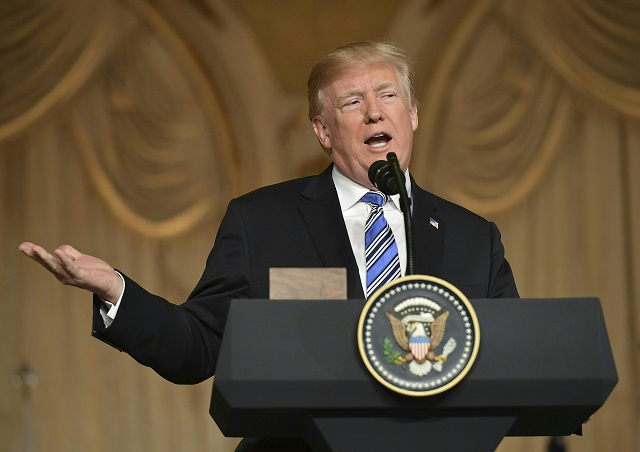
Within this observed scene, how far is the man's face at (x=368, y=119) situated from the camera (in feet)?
7.57

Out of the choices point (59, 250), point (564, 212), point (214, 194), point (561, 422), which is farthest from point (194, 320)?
point (564, 212)

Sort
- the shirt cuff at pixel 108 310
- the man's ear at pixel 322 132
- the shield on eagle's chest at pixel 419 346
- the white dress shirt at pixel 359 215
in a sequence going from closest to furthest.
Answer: the shield on eagle's chest at pixel 419 346 < the shirt cuff at pixel 108 310 < the white dress shirt at pixel 359 215 < the man's ear at pixel 322 132

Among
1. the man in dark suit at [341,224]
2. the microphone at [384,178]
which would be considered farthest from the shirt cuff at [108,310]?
the microphone at [384,178]

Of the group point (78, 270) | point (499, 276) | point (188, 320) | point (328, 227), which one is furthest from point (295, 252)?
point (78, 270)

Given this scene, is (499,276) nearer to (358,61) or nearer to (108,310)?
(358,61)

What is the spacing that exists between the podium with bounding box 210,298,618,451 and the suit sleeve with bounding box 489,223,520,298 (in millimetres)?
717

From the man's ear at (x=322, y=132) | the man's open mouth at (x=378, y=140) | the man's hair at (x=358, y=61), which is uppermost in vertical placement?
the man's hair at (x=358, y=61)

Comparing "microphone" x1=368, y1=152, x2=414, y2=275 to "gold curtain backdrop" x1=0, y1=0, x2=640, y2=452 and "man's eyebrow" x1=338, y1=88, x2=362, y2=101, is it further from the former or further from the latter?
"gold curtain backdrop" x1=0, y1=0, x2=640, y2=452

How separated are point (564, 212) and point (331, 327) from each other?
4096mm

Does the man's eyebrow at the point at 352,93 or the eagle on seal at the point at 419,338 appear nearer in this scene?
the eagle on seal at the point at 419,338

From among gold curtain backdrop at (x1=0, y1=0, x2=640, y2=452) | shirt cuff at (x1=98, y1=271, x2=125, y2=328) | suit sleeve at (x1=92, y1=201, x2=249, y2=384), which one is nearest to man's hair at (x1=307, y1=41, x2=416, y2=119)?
suit sleeve at (x1=92, y1=201, x2=249, y2=384)

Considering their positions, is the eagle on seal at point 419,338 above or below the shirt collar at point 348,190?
below

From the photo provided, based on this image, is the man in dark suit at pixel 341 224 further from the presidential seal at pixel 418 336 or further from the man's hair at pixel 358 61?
the presidential seal at pixel 418 336

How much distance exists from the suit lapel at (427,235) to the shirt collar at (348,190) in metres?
0.04
